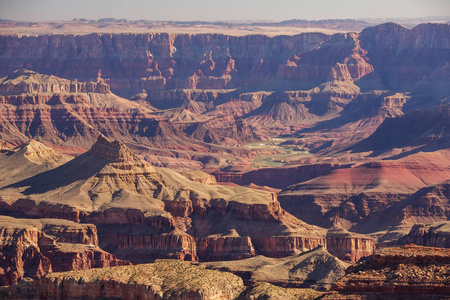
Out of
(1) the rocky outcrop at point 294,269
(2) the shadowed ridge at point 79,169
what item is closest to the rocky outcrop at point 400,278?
(1) the rocky outcrop at point 294,269

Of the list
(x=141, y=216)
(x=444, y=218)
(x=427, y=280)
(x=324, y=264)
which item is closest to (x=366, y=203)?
(x=444, y=218)

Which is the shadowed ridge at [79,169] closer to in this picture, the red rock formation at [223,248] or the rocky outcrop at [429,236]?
the red rock formation at [223,248]

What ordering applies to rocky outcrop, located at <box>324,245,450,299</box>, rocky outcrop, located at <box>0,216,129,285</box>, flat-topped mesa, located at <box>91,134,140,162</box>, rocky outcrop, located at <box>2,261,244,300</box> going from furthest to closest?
flat-topped mesa, located at <box>91,134,140,162</box> < rocky outcrop, located at <box>0,216,129,285</box> < rocky outcrop, located at <box>2,261,244,300</box> < rocky outcrop, located at <box>324,245,450,299</box>

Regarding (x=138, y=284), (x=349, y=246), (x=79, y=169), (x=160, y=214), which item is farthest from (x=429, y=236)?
(x=138, y=284)

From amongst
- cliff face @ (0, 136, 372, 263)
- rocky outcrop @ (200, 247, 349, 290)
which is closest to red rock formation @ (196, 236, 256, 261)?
cliff face @ (0, 136, 372, 263)

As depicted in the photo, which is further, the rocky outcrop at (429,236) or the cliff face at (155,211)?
the rocky outcrop at (429,236)

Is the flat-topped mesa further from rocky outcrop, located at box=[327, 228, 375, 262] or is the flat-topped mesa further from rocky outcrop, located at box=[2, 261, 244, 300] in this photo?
rocky outcrop, located at box=[2, 261, 244, 300]

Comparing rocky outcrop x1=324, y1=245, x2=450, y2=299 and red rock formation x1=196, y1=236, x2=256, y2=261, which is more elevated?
red rock formation x1=196, y1=236, x2=256, y2=261
